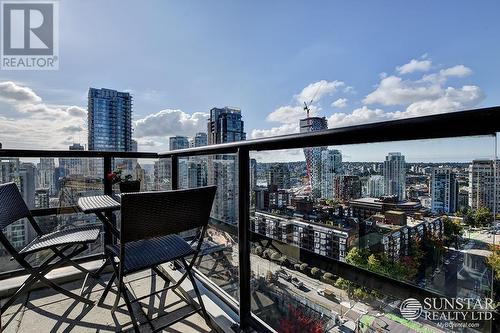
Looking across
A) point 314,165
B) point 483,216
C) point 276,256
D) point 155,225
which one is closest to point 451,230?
point 483,216

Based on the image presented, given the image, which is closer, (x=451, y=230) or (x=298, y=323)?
(x=451, y=230)

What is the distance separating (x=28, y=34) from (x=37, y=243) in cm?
375

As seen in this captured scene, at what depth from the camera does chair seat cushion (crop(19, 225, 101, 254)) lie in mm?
1849

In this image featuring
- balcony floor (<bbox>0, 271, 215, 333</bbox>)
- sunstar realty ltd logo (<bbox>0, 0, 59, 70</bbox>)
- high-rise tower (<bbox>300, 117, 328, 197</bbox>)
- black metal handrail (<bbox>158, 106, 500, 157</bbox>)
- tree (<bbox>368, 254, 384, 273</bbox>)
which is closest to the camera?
black metal handrail (<bbox>158, 106, 500, 157</bbox>)

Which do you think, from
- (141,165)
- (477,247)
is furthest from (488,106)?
(141,165)

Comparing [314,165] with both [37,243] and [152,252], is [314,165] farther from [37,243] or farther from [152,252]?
[37,243]

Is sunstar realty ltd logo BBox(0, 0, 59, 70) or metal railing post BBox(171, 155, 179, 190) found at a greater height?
sunstar realty ltd logo BBox(0, 0, 59, 70)

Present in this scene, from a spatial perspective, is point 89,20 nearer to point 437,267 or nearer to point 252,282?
point 252,282

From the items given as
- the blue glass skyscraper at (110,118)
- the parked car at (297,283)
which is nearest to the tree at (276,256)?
the parked car at (297,283)

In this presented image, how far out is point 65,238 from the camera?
199 centimetres

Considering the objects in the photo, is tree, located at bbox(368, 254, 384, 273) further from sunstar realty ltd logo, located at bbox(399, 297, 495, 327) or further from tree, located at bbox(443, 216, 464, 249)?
tree, located at bbox(443, 216, 464, 249)

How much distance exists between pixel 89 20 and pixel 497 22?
34.8 ft

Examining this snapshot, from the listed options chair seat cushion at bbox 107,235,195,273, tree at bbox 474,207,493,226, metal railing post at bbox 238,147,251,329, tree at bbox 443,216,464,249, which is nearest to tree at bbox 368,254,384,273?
tree at bbox 443,216,464,249

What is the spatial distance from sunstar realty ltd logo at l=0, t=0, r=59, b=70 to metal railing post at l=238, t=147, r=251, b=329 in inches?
161
